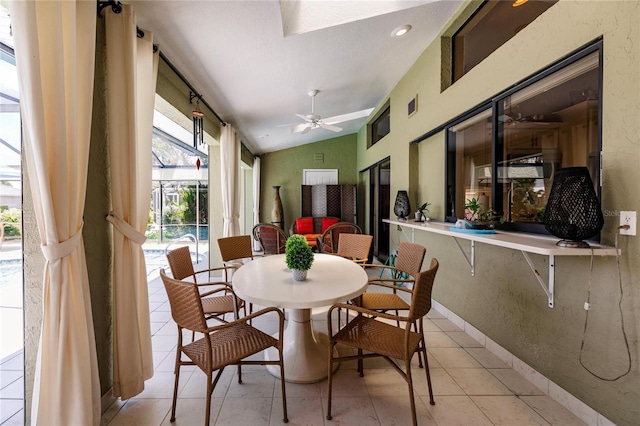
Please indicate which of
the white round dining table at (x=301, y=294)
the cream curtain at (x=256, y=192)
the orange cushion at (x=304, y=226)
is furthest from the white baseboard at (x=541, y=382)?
the cream curtain at (x=256, y=192)

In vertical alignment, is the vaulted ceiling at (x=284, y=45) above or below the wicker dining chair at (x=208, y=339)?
above

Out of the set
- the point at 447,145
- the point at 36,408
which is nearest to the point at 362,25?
the point at 447,145

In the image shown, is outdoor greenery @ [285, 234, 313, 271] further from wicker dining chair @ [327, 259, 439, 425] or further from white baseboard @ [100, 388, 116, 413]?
white baseboard @ [100, 388, 116, 413]

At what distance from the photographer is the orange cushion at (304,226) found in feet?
21.6

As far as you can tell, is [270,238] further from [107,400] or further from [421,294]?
[421,294]

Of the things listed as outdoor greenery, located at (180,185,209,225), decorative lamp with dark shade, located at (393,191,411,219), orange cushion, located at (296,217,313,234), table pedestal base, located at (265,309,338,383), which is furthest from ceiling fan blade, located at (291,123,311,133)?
outdoor greenery, located at (180,185,209,225)

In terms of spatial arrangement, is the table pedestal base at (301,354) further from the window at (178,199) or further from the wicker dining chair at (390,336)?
the window at (178,199)

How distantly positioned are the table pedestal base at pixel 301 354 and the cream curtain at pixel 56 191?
1.10 metres

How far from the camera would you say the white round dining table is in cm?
151

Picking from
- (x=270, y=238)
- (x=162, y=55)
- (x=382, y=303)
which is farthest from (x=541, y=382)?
(x=162, y=55)

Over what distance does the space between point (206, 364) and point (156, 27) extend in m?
2.34

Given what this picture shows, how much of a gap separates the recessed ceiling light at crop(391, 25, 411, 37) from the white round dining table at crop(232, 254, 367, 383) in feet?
7.91

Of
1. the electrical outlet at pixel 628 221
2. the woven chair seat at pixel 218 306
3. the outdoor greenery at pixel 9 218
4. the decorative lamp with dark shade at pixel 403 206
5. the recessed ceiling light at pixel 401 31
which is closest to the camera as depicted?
the electrical outlet at pixel 628 221

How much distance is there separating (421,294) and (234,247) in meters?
2.00
